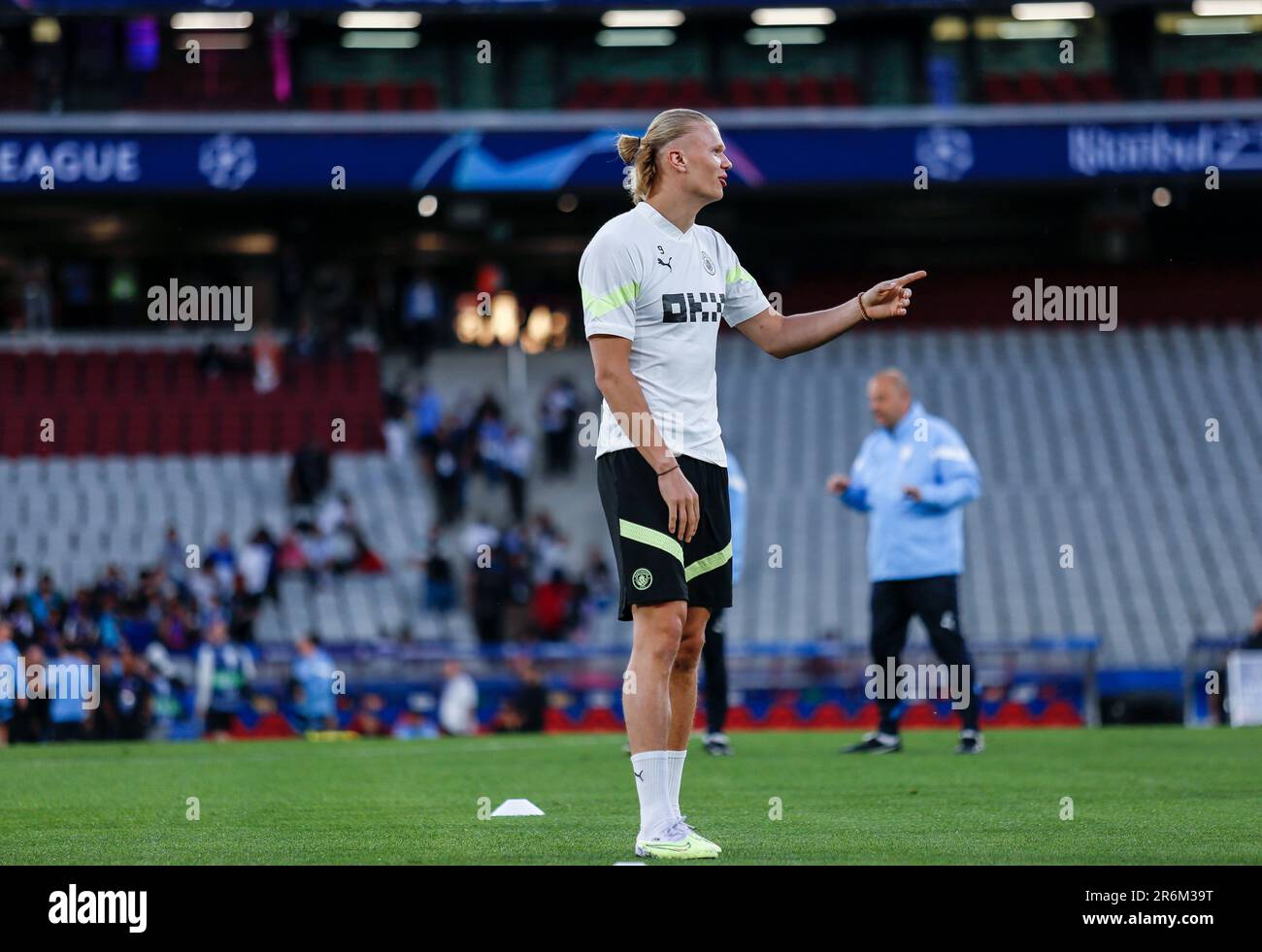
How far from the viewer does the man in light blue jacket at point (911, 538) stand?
38.9 ft

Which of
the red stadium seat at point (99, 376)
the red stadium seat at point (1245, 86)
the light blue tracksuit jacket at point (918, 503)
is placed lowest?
the light blue tracksuit jacket at point (918, 503)

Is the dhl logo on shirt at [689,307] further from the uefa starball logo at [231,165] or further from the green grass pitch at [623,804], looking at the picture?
the uefa starball logo at [231,165]

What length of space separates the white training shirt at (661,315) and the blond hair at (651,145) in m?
0.08

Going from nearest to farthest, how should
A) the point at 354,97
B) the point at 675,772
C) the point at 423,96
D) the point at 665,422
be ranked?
the point at 675,772, the point at 665,422, the point at 423,96, the point at 354,97

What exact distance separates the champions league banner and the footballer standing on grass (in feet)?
79.8

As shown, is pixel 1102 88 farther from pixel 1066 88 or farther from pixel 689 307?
pixel 689 307

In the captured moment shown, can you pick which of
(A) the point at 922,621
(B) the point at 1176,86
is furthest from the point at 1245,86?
(A) the point at 922,621

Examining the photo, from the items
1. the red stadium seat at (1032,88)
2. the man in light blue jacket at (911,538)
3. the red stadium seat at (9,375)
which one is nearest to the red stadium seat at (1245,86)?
the red stadium seat at (1032,88)

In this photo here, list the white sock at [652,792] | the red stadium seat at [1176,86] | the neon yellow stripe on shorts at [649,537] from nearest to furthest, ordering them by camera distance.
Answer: the white sock at [652,792] → the neon yellow stripe on shorts at [649,537] → the red stadium seat at [1176,86]

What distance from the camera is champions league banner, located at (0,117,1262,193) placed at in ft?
100

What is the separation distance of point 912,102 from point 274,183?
11300 millimetres

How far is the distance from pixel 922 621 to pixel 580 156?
797 inches

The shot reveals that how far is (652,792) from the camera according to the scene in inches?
245

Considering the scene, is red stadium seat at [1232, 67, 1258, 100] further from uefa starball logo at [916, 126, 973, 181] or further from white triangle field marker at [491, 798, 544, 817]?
white triangle field marker at [491, 798, 544, 817]
